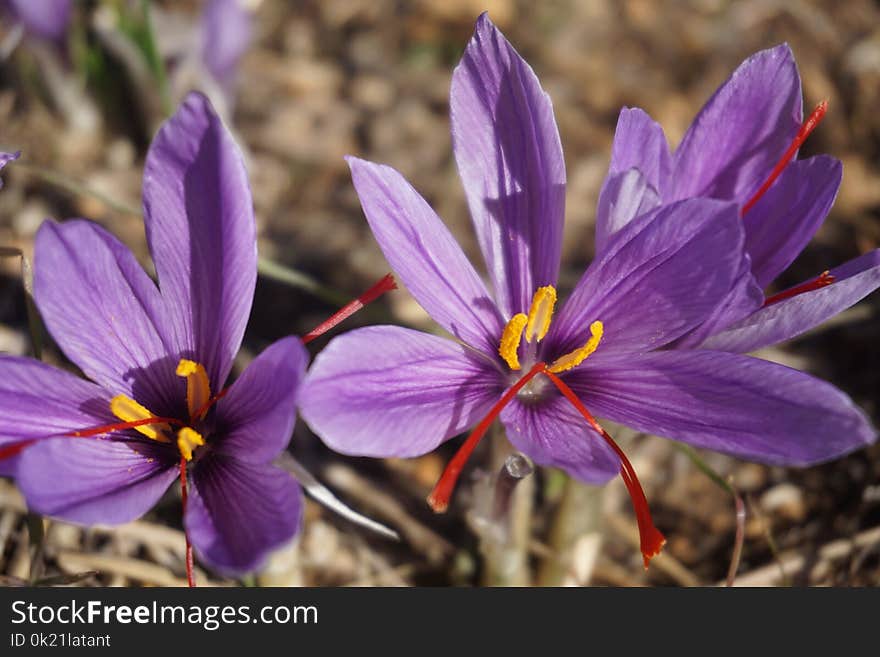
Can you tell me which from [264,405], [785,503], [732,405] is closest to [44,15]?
[264,405]

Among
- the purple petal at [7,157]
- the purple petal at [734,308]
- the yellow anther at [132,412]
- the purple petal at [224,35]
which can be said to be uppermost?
the purple petal at [224,35]

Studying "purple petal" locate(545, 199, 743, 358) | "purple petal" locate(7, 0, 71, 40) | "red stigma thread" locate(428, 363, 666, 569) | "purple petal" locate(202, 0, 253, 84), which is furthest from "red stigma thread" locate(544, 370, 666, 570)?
"purple petal" locate(7, 0, 71, 40)

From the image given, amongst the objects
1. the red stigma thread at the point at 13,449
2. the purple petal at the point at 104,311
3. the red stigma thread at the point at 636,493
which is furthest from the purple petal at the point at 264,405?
the red stigma thread at the point at 636,493

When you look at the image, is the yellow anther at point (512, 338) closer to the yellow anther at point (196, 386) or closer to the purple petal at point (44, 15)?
the yellow anther at point (196, 386)

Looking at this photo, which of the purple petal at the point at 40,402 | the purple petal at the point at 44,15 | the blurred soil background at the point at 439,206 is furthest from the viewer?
the purple petal at the point at 44,15

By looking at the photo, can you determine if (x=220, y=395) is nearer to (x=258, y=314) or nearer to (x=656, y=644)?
(x=656, y=644)

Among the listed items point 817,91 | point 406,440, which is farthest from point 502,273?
point 817,91
